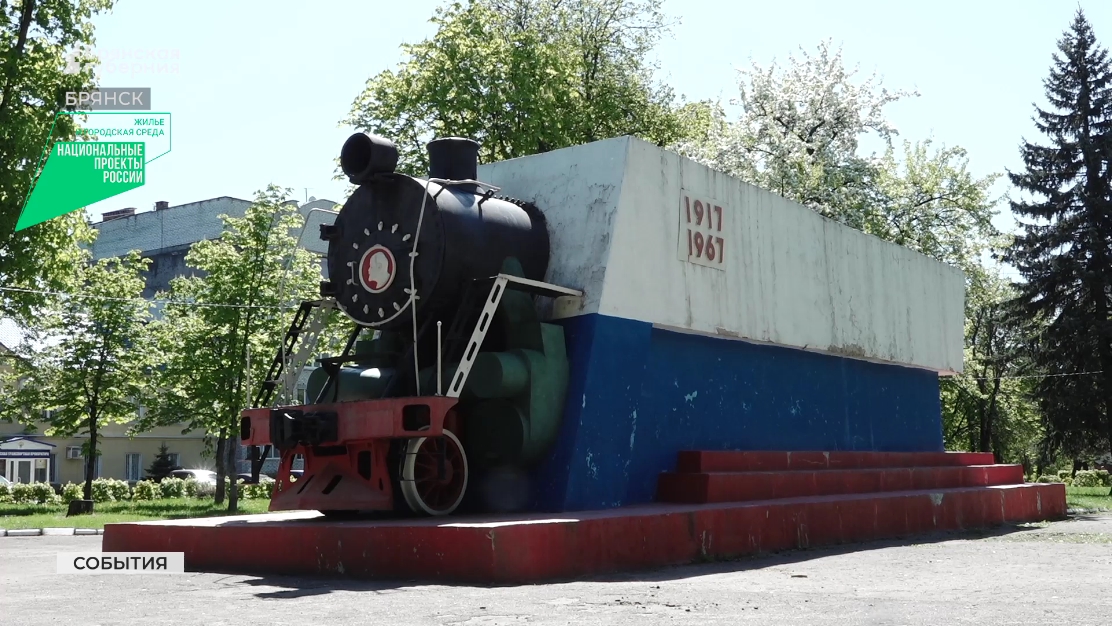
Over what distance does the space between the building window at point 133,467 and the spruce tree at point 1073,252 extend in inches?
1508

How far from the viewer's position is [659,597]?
742 centimetres

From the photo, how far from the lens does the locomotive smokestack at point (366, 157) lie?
34.7 ft

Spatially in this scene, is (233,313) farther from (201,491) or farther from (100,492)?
(201,491)

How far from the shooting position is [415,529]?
28.5ft

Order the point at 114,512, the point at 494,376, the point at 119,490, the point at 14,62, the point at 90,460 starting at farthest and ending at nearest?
the point at 119,490 < the point at 90,460 < the point at 114,512 < the point at 14,62 < the point at 494,376

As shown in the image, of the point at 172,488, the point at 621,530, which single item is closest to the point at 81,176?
the point at 172,488

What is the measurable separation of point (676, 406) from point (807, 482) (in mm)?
1922

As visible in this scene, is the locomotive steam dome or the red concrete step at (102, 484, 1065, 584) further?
the locomotive steam dome

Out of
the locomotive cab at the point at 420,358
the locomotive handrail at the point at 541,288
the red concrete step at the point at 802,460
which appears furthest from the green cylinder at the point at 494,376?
the red concrete step at the point at 802,460

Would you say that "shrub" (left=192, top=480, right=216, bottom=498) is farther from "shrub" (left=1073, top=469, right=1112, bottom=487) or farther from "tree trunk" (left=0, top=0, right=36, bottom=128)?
"shrub" (left=1073, top=469, right=1112, bottom=487)

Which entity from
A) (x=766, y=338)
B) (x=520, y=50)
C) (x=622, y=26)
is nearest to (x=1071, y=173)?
(x=622, y=26)

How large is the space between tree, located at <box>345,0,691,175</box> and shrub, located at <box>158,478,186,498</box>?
42.4 ft

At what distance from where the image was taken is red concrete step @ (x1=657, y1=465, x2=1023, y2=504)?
11617mm

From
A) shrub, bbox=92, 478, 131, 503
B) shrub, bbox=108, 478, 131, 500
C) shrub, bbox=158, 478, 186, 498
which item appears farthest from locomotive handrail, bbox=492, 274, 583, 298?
shrub, bbox=158, 478, 186, 498
